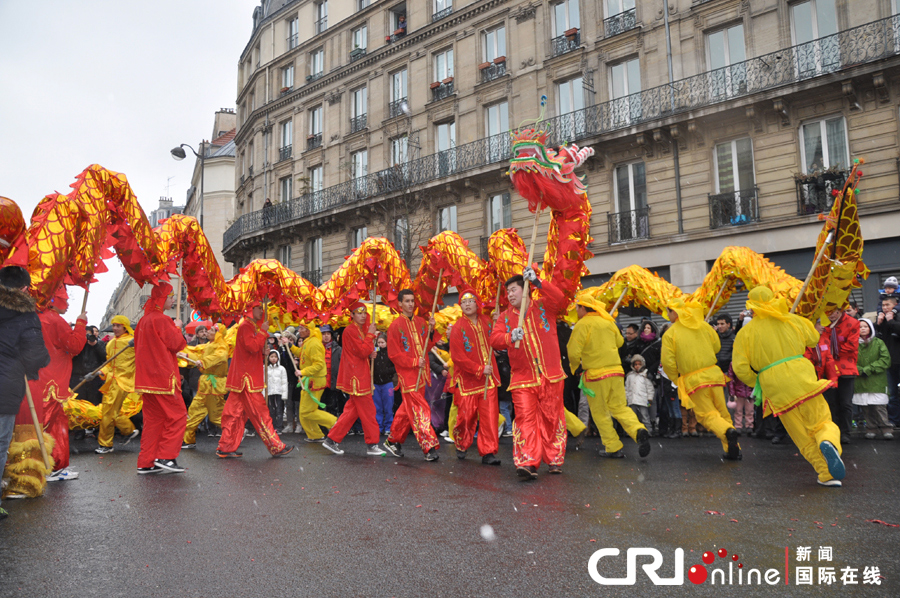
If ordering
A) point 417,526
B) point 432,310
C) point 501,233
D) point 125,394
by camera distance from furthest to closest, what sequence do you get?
point 125,394 < point 432,310 < point 501,233 < point 417,526

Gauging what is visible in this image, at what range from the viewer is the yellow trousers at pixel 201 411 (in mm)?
10906

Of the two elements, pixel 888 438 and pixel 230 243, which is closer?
pixel 888 438

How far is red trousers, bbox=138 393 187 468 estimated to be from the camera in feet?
24.6

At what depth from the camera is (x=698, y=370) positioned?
26.0 ft

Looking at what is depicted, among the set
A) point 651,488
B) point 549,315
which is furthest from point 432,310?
point 651,488

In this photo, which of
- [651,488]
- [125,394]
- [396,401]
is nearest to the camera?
[651,488]

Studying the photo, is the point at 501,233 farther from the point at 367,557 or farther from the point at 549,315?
the point at 367,557

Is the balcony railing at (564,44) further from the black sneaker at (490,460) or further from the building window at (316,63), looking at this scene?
the black sneaker at (490,460)

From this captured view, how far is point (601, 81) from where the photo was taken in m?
21.0

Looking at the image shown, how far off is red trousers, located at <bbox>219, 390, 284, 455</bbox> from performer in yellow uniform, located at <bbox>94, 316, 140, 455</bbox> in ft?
6.76

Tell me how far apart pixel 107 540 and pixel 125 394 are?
21.1 ft

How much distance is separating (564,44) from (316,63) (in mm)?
12699

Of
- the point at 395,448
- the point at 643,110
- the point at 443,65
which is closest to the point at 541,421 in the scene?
the point at 395,448

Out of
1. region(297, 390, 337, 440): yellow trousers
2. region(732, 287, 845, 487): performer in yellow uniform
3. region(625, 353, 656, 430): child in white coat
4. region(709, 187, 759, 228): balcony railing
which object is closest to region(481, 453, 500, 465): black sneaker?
region(732, 287, 845, 487): performer in yellow uniform
